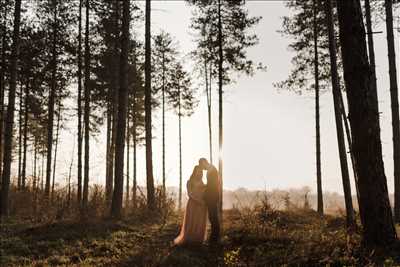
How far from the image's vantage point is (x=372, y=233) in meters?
7.17

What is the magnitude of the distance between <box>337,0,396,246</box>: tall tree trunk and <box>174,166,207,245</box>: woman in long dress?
4575mm

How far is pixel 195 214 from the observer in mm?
10555

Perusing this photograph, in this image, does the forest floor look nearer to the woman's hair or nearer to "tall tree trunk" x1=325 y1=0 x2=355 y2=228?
the woman's hair

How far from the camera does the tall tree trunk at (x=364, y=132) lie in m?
7.16

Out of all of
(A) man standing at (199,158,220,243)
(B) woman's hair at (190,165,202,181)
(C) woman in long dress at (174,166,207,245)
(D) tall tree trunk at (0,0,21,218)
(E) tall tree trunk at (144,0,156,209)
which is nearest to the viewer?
(C) woman in long dress at (174,166,207,245)

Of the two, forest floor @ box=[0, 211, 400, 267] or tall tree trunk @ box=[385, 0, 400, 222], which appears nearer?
forest floor @ box=[0, 211, 400, 267]

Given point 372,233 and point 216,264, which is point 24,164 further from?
point 372,233

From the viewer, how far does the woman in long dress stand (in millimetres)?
10281

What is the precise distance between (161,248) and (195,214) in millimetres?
1418

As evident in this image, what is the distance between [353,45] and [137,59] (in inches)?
772

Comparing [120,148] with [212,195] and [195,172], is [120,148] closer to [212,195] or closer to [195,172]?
[195,172]

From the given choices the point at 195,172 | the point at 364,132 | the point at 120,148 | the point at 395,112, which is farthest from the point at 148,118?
the point at 364,132

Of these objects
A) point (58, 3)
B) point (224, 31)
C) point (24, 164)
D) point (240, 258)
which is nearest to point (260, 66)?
point (224, 31)

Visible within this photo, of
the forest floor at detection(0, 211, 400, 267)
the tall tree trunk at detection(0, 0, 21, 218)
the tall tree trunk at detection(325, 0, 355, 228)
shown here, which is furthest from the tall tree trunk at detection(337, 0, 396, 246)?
the tall tree trunk at detection(0, 0, 21, 218)
